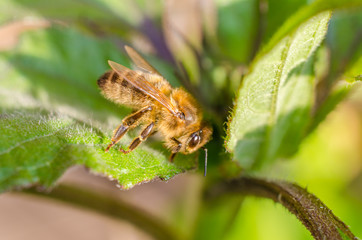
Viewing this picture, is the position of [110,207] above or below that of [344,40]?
below

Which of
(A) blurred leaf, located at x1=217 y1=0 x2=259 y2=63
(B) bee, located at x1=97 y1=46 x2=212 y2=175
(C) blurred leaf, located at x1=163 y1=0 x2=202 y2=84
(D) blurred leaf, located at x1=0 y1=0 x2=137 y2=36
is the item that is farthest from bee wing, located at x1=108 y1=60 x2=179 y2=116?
(D) blurred leaf, located at x1=0 y1=0 x2=137 y2=36

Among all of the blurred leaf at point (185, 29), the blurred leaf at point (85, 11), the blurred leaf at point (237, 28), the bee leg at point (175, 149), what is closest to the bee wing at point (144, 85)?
the bee leg at point (175, 149)

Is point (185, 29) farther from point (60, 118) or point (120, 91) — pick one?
point (60, 118)

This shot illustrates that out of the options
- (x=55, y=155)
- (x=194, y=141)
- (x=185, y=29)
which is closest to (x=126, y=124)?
(x=194, y=141)

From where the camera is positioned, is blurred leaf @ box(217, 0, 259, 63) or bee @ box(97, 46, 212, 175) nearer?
bee @ box(97, 46, 212, 175)

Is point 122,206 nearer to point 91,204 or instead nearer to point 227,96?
point 91,204

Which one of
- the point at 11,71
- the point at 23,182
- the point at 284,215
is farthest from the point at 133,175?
the point at 284,215

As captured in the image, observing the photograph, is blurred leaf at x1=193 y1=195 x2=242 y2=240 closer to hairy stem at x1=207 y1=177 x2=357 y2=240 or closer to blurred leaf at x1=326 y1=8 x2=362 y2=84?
hairy stem at x1=207 y1=177 x2=357 y2=240
